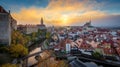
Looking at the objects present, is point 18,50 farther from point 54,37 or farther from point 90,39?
point 90,39

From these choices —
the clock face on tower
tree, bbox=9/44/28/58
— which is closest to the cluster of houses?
the clock face on tower

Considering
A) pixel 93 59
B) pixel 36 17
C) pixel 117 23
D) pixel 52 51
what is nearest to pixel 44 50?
pixel 52 51

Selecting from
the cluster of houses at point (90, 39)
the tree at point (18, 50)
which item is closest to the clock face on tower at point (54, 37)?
the cluster of houses at point (90, 39)

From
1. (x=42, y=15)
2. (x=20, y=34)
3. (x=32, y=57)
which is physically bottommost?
(x=32, y=57)

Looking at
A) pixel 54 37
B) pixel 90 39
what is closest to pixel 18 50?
pixel 54 37

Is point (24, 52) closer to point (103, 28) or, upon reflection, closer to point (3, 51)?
point (3, 51)

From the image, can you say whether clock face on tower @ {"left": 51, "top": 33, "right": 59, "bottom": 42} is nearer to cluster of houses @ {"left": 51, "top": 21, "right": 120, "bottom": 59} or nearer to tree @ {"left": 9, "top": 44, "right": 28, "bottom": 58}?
cluster of houses @ {"left": 51, "top": 21, "right": 120, "bottom": 59}

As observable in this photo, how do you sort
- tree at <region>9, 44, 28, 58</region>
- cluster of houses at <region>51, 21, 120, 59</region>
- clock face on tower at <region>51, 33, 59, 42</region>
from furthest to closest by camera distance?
tree at <region>9, 44, 28, 58</region>
clock face on tower at <region>51, 33, 59, 42</region>
cluster of houses at <region>51, 21, 120, 59</region>

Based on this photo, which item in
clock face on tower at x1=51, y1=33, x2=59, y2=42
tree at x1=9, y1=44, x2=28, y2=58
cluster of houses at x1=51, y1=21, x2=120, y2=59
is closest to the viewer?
cluster of houses at x1=51, y1=21, x2=120, y2=59
